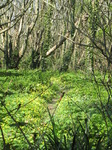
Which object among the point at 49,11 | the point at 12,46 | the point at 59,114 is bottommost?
the point at 59,114

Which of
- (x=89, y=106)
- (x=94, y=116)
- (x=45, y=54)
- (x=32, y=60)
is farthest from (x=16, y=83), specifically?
(x=32, y=60)

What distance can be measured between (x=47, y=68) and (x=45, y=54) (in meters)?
1.96

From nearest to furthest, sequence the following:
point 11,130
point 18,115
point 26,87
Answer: point 11,130 → point 18,115 → point 26,87

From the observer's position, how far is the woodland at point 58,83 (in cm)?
247

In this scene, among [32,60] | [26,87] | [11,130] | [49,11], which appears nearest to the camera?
[11,130]

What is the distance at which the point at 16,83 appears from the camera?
12852 millimetres

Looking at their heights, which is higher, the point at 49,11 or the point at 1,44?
the point at 49,11

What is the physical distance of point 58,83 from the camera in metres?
14.7

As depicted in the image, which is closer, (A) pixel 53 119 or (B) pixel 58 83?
(A) pixel 53 119

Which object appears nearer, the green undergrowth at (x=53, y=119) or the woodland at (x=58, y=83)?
the woodland at (x=58, y=83)

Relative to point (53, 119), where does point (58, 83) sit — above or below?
below

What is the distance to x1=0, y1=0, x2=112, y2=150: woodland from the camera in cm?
247

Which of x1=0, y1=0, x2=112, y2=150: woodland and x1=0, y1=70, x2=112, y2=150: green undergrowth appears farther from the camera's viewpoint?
x1=0, y1=70, x2=112, y2=150: green undergrowth

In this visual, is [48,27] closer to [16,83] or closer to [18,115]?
[16,83]
